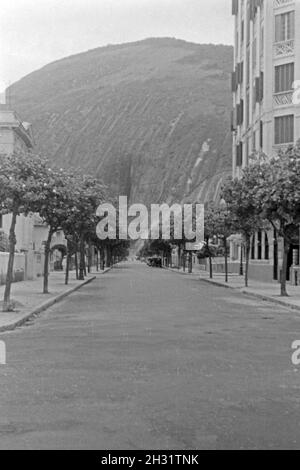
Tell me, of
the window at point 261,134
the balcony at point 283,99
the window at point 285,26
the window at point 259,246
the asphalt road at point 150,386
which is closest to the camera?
the asphalt road at point 150,386

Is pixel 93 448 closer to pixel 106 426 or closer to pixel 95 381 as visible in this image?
pixel 106 426

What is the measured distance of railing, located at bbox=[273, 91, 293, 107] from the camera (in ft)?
174

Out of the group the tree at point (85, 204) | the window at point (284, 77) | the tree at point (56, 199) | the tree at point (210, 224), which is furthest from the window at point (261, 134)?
the tree at point (56, 199)

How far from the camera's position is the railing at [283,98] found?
5300cm

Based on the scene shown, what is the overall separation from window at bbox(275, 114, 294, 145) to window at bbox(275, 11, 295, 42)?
5.56m

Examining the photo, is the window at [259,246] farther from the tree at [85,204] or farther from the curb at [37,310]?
the curb at [37,310]

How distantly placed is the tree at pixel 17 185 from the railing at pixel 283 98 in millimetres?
31703

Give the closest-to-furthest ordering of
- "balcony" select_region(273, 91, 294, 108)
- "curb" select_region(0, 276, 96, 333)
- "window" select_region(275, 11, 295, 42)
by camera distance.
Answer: "curb" select_region(0, 276, 96, 333) < "balcony" select_region(273, 91, 294, 108) < "window" select_region(275, 11, 295, 42)

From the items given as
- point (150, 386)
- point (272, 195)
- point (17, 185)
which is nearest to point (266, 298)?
point (272, 195)

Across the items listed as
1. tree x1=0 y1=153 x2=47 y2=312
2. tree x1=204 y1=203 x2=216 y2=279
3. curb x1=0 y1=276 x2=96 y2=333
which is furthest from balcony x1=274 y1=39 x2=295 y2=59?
tree x1=0 y1=153 x2=47 y2=312

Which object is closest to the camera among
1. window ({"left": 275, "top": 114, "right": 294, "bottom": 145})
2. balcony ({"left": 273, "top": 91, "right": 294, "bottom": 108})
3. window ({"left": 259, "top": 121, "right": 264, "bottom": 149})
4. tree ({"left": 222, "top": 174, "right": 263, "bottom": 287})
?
tree ({"left": 222, "top": 174, "right": 263, "bottom": 287})

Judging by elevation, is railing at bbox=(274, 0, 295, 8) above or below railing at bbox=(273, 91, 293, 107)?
above

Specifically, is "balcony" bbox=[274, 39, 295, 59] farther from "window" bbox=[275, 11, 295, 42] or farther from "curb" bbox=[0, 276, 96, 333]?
"curb" bbox=[0, 276, 96, 333]
